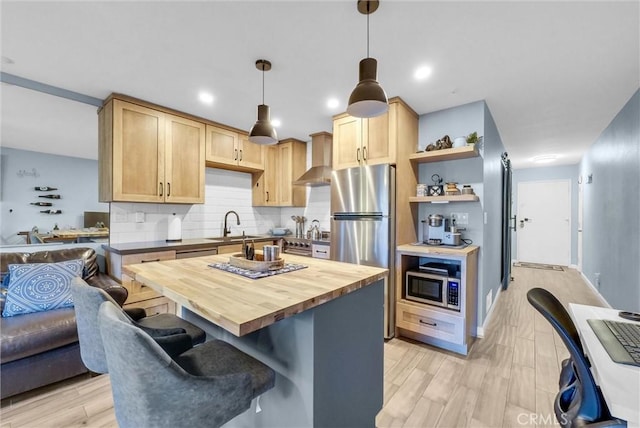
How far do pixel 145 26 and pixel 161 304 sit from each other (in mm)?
2560

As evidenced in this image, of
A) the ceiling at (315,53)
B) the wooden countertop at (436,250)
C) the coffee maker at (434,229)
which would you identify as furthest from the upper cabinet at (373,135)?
the wooden countertop at (436,250)

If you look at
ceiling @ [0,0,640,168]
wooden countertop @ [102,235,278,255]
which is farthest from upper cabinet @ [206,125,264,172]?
wooden countertop @ [102,235,278,255]

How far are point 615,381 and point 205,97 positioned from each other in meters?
3.43

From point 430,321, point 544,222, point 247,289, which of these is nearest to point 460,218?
point 430,321

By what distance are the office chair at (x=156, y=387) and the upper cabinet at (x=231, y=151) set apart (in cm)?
303

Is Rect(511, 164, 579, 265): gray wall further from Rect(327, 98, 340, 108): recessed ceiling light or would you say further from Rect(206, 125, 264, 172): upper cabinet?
Rect(206, 125, 264, 172): upper cabinet

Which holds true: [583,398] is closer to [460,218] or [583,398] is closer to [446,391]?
[446,391]

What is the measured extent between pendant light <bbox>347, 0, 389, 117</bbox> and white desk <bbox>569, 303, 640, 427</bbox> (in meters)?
1.42

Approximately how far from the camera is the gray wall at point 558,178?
6301 millimetres

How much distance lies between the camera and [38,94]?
2.70 metres

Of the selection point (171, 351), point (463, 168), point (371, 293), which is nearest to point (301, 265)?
point (371, 293)

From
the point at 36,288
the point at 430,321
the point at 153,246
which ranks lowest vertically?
the point at 430,321

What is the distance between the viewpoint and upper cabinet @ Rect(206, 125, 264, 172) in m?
3.65

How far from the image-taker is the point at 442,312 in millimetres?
2559
